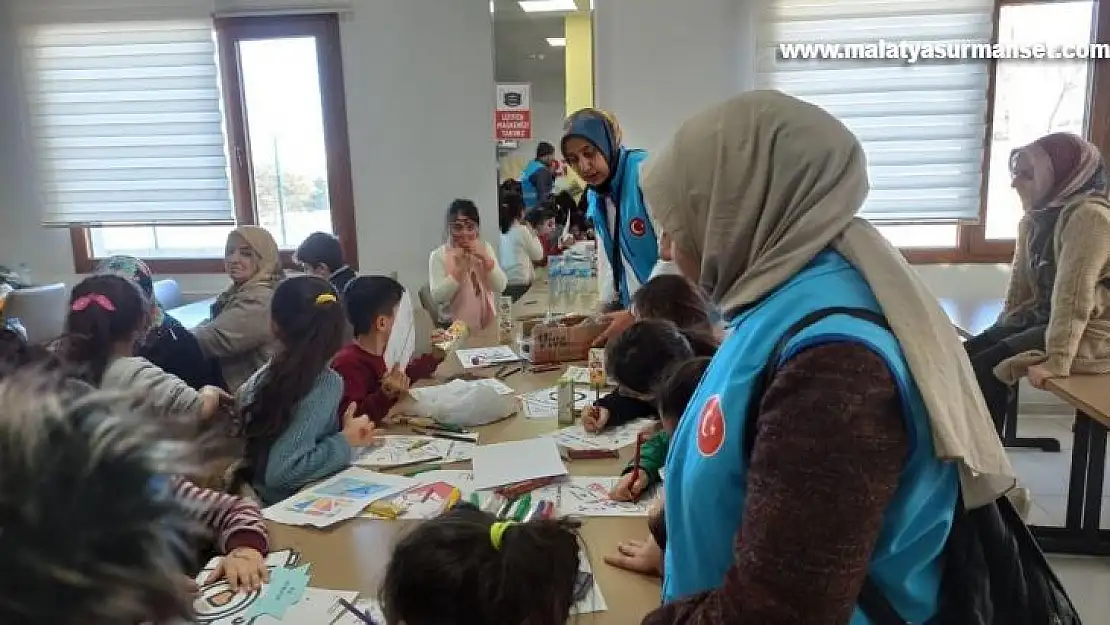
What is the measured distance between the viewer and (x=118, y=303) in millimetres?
1850

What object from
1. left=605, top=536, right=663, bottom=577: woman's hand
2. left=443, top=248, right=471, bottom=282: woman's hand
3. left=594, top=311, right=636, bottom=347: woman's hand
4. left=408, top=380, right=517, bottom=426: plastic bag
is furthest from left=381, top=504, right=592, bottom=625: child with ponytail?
left=443, top=248, right=471, bottom=282: woman's hand

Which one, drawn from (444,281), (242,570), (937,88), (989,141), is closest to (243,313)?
(444,281)

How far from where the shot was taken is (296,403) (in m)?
1.80

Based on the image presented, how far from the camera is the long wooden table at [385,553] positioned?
127cm

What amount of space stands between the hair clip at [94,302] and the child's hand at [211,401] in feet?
0.96

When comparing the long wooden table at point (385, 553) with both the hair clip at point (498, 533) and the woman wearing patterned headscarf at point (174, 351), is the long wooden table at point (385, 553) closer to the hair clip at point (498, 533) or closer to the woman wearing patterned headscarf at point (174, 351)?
the hair clip at point (498, 533)

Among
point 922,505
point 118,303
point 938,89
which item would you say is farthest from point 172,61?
point 922,505

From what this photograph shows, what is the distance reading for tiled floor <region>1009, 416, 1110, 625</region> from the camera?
2493mm

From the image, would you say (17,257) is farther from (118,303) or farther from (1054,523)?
(1054,523)

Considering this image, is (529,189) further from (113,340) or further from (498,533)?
(498,533)

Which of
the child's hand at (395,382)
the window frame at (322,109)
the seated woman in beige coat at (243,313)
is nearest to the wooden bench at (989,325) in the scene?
the child's hand at (395,382)

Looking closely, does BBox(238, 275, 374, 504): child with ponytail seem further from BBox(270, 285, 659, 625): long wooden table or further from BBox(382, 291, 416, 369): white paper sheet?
BBox(382, 291, 416, 369): white paper sheet

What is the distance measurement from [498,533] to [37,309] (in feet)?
12.0

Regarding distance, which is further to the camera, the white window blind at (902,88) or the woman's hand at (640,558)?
the white window blind at (902,88)
